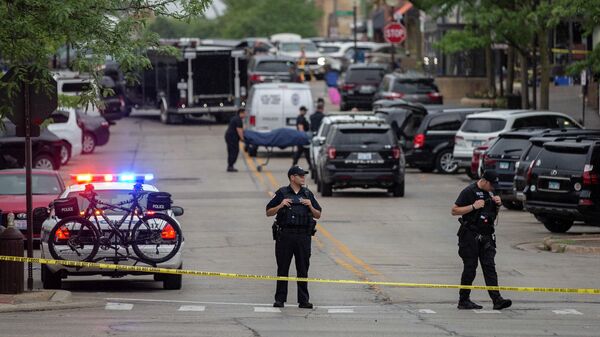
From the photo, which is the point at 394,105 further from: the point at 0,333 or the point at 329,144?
the point at 0,333

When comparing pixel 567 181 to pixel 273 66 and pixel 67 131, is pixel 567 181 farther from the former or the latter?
pixel 273 66

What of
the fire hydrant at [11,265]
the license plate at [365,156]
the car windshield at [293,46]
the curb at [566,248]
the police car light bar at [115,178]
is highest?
the car windshield at [293,46]

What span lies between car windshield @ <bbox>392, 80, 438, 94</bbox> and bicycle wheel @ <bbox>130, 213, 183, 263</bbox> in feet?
130

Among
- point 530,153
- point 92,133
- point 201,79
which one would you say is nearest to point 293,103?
point 92,133

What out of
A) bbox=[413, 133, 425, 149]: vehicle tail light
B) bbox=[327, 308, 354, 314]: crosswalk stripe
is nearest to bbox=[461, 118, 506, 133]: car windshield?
bbox=[413, 133, 425, 149]: vehicle tail light

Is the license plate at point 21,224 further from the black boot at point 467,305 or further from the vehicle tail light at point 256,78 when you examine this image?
the vehicle tail light at point 256,78

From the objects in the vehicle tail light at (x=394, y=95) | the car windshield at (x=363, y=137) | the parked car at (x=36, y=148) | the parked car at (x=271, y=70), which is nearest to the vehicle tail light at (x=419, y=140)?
the car windshield at (x=363, y=137)

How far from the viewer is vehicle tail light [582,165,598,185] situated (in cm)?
2502

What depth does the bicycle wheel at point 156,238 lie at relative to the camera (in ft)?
59.7

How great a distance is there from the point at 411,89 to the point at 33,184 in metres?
32.6

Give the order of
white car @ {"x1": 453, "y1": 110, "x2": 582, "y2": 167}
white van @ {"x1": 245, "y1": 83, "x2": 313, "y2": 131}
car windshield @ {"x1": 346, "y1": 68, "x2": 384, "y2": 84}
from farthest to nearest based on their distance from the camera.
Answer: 1. car windshield @ {"x1": 346, "y1": 68, "x2": 384, "y2": 84}
2. white van @ {"x1": 245, "y1": 83, "x2": 313, "y2": 131}
3. white car @ {"x1": 453, "y1": 110, "x2": 582, "y2": 167}

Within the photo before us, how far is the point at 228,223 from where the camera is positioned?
29188 mm

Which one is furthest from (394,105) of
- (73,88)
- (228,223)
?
(228,223)

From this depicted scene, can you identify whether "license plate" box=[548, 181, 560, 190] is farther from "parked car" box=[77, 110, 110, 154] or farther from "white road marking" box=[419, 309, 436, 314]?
"parked car" box=[77, 110, 110, 154]
